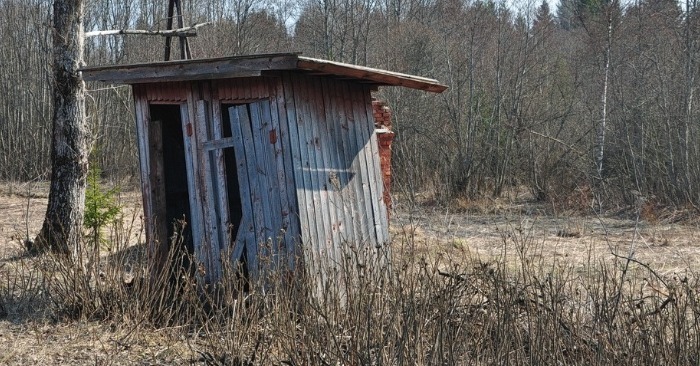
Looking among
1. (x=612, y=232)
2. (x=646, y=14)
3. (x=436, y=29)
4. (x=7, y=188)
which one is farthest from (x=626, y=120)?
(x=7, y=188)

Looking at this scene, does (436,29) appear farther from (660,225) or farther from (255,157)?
(255,157)

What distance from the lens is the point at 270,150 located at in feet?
25.2

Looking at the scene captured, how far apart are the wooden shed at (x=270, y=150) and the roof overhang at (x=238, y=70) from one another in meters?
0.01


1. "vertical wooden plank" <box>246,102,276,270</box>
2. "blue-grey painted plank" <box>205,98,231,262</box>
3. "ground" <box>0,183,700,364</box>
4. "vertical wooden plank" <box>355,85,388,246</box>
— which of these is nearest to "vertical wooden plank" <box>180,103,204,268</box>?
"blue-grey painted plank" <box>205,98,231,262</box>

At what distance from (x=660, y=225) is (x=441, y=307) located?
10.6 m

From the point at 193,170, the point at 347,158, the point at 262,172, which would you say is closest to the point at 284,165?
the point at 262,172

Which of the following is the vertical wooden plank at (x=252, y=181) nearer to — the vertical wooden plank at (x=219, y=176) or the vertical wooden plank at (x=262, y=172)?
the vertical wooden plank at (x=262, y=172)

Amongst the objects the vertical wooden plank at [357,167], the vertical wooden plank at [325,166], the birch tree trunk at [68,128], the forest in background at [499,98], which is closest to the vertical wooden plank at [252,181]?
the vertical wooden plank at [325,166]

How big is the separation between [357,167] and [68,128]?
359cm

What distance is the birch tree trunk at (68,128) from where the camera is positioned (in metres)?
9.83

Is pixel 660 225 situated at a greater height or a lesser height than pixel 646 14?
lesser

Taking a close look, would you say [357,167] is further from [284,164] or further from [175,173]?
[175,173]

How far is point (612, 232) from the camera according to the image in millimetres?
13633

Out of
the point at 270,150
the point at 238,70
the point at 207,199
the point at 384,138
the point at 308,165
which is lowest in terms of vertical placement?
the point at 207,199
